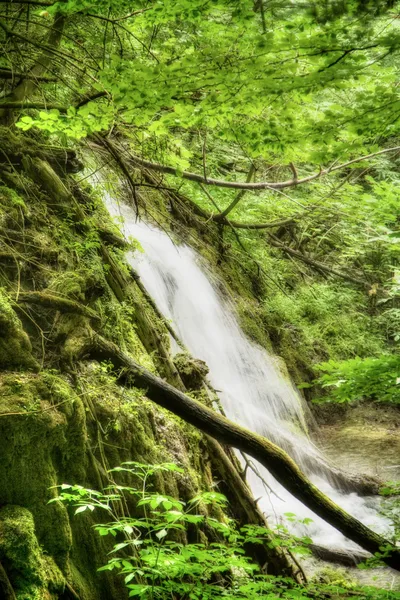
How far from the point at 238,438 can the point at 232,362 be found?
508cm

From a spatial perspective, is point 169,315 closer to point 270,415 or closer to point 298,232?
point 270,415

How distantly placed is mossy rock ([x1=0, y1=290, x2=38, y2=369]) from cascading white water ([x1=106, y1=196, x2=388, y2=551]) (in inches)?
173

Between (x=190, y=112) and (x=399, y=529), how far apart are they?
4.99 metres

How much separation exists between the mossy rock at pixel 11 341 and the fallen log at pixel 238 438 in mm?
721

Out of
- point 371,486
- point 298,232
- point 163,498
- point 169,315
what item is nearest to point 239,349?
point 169,315

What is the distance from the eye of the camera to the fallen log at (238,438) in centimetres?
395

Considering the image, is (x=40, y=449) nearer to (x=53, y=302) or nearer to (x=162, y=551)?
(x=162, y=551)

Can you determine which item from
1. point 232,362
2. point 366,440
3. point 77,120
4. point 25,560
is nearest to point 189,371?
point 77,120

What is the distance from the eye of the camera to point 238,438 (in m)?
4.01

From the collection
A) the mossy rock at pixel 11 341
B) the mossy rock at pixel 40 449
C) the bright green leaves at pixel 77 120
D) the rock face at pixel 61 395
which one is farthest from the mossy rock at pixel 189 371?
the bright green leaves at pixel 77 120

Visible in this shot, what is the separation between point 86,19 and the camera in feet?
15.4

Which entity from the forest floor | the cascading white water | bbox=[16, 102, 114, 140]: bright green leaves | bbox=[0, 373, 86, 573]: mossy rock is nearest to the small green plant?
bbox=[0, 373, 86, 573]: mossy rock

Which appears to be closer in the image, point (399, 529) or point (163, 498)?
point (163, 498)

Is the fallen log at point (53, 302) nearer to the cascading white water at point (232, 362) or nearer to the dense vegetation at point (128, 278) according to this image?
the dense vegetation at point (128, 278)
